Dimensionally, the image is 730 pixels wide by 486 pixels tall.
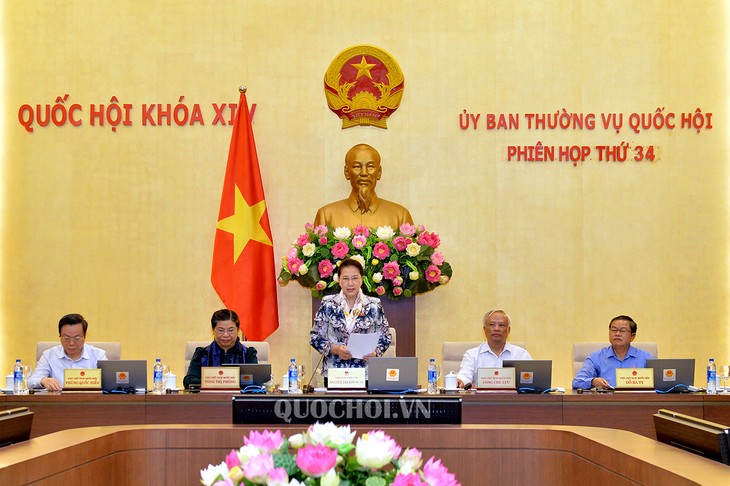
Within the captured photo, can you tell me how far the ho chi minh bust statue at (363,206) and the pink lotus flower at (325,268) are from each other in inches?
23.5

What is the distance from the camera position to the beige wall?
24.3ft

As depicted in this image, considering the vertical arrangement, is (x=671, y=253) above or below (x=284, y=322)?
above

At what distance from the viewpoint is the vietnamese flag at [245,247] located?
7070 mm

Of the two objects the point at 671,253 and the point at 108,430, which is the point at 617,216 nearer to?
the point at 671,253

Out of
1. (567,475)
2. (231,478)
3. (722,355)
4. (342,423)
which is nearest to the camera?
(231,478)

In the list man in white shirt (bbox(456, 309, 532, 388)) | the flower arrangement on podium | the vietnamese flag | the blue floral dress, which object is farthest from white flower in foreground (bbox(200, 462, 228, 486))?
the vietnamese flag

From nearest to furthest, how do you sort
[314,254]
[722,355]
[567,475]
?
[567,475] < [314,254] < [722,355]

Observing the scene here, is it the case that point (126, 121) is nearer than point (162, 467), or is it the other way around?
point (162, 467)

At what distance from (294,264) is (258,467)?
5.06 meters

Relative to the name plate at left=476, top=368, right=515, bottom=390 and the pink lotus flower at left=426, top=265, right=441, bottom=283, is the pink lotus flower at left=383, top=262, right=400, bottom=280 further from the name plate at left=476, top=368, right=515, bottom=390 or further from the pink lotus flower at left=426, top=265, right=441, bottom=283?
the name plate at left=476, top=368, right=515, bottom=390

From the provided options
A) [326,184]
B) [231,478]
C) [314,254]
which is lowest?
[231,478]

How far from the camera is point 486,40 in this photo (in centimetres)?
750

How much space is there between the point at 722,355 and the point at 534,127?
2.29 meters

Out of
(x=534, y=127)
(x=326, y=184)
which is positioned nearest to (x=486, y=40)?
(x=534, y=127)
